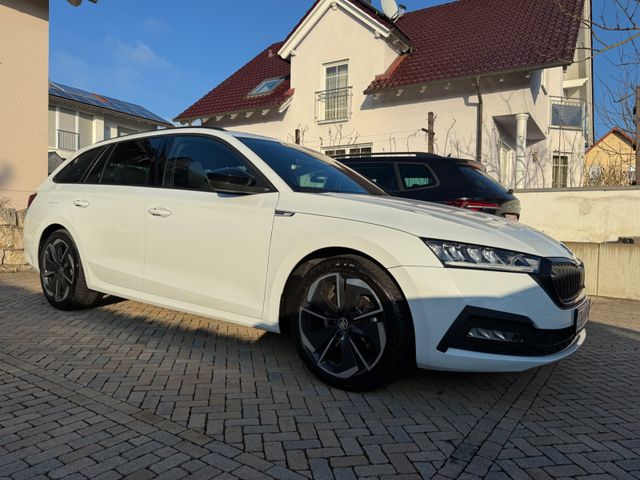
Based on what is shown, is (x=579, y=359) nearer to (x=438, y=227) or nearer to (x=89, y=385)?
(x=438, y=227)

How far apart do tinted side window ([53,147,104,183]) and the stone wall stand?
11.1 ft

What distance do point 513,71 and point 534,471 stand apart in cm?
1183

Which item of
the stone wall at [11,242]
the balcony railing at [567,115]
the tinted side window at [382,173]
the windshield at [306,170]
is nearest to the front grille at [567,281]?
the windshield at [306,170]

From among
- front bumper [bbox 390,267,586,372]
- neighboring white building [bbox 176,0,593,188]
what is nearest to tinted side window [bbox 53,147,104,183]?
front bumper [bbox 390,267,586,372]

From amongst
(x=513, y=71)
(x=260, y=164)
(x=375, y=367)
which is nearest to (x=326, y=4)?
(x=513, y=71)

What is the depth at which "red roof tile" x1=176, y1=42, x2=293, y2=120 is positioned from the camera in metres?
17.2

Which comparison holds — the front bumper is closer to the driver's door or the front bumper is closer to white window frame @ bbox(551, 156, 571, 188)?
the driver's door

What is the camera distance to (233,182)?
343 centimetres

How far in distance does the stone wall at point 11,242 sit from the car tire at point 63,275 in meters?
3.34

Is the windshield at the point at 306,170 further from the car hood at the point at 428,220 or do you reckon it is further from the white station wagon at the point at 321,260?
the car hood at the point at 428,220

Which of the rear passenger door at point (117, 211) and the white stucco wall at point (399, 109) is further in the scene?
the white stucco wall at point (399, 109)

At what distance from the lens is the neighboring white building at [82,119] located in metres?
27.5

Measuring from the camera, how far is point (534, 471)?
2324 millimetres

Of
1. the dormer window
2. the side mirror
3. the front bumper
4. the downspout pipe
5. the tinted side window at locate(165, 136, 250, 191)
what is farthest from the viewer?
the dormer window
